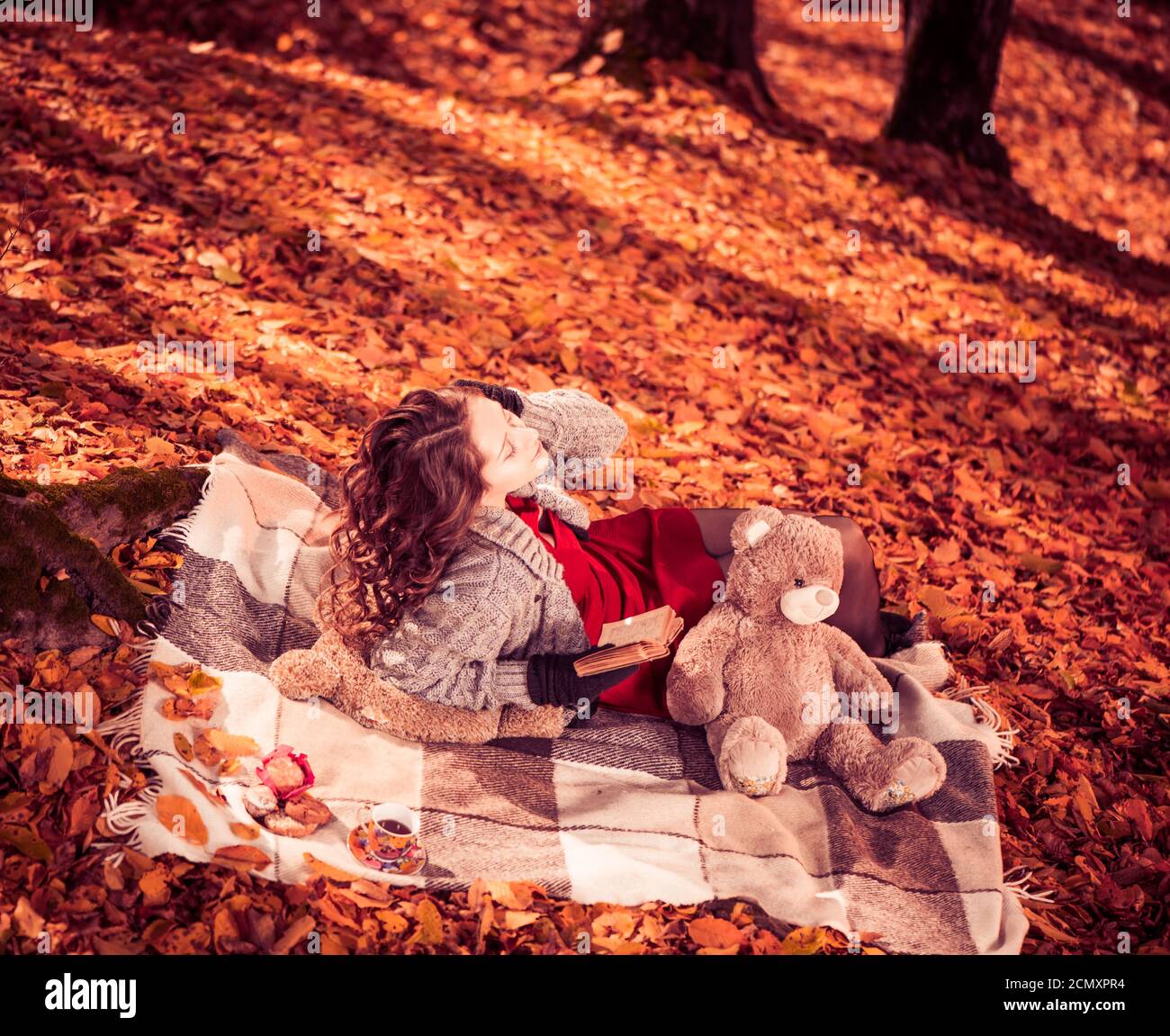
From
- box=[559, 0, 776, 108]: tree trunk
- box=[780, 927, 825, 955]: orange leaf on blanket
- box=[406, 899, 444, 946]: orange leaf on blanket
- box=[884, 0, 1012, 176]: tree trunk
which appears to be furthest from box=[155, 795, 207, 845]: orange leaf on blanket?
box=[884, 0, 1012, 176]: tree trunk

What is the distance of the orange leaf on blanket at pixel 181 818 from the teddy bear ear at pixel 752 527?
1.89 m

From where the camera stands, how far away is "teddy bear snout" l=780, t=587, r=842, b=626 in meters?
3.45

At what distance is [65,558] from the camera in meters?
3.46

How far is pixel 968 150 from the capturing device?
9398mm

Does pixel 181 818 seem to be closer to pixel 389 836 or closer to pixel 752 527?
pixel 389 836

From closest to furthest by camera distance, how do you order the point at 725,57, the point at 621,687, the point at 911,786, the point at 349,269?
the point at 911,786 → the point at 621,687 → the point at 349,269 → the point at 725,57

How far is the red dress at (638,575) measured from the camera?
3702 mm

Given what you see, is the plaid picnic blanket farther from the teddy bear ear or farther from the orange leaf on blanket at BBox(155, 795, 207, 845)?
the teddy bear ear

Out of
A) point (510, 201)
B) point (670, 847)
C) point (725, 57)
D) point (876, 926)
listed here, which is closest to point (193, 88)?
point (510, 201)

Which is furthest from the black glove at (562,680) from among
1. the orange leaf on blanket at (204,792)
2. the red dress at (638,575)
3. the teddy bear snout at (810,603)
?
the orange leaf on blanket at (204,792)

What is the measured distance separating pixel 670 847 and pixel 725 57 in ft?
24.7

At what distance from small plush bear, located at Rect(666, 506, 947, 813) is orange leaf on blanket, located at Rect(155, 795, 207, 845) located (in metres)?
1.54

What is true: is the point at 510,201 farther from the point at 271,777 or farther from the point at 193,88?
the point at 271,777

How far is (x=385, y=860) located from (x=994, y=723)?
2332mm
